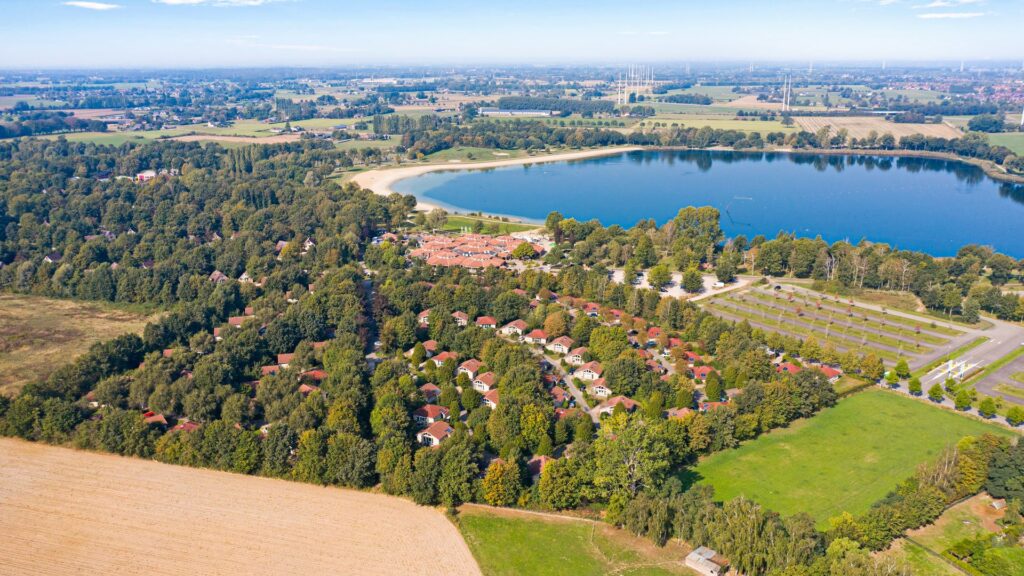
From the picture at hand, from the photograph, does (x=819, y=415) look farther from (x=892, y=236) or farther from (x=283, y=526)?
(x=892, y=236)

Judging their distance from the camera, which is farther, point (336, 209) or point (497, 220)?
point (497, 220)

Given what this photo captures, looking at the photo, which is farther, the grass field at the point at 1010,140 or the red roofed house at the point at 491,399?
the grass field at the point at 1010,140

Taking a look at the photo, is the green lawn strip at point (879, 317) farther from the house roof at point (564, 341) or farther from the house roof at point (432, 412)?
the house roof at point (432, 412)

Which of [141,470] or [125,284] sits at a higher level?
[125,284]

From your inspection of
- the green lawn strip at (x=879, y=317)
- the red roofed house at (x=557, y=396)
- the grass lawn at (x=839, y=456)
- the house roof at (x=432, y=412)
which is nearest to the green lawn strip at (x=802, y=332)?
the green lawn strip at (x=879, y=317)

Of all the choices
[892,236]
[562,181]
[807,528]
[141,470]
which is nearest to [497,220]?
[562,181]

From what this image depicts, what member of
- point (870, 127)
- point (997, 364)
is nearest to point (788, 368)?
point (997, 364)

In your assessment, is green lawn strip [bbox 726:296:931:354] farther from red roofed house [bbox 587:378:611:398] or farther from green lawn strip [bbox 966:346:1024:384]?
red roofed house [bbox 587:378:611:398]
